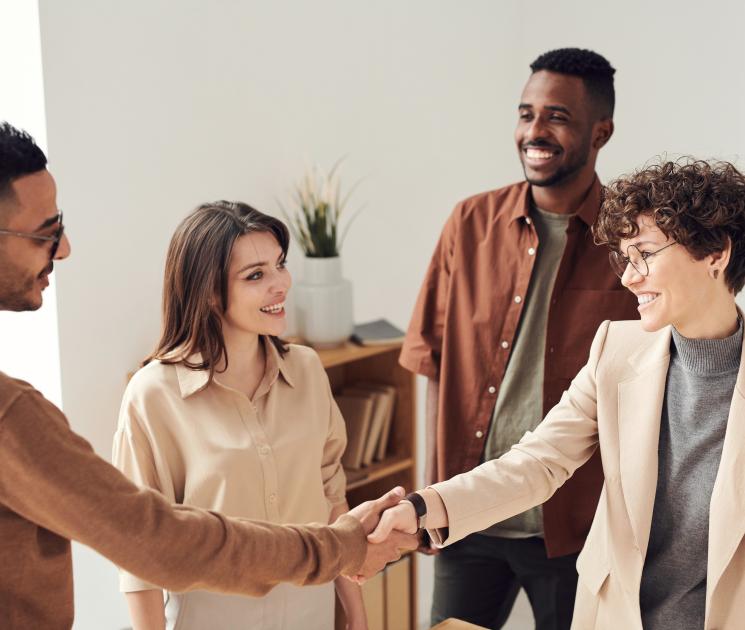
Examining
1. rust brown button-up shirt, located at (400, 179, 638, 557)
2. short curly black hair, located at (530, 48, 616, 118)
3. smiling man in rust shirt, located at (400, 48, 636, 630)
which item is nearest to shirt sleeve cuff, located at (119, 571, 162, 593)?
smiling man in rust shirt, located at (400, 48, 636, 630)

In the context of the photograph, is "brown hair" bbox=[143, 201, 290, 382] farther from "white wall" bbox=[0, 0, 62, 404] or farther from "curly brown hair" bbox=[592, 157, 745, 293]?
"curly brown hair" bbox=[592, 157, 745, 293]

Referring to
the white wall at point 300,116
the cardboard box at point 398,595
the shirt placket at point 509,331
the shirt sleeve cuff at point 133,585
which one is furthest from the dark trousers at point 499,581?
the white wall at point 300,116

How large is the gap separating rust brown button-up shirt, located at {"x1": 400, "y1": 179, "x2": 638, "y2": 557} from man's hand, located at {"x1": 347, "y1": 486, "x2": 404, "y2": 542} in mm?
522

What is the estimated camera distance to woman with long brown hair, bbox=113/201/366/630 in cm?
209

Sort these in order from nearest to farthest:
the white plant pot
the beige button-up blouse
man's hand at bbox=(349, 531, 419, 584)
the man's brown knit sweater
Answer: the man's brown knit sweater
man's hand at bbox=(349, 531, 419, 584)
the beige button-up blouse
the white plant pot

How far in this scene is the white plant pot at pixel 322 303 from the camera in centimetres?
327

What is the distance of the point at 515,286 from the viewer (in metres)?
2.57

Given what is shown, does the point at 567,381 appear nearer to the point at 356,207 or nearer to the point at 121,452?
the point at 121,452

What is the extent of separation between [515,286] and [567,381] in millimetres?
282

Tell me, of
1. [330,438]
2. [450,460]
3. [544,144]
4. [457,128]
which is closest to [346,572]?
[330,438]

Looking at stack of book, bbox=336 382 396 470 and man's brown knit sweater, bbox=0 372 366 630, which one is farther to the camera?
stack of book, bbox=336 382 396 470

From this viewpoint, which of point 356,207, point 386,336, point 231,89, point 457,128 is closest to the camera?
point 231,89

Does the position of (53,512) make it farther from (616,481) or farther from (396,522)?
(616,481)

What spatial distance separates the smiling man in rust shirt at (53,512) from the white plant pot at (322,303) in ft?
5.33
